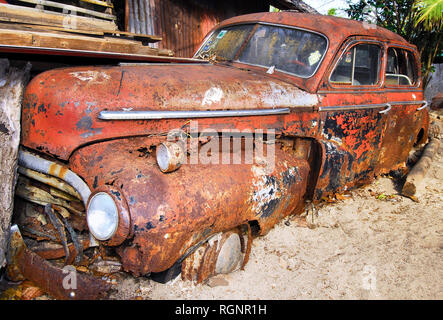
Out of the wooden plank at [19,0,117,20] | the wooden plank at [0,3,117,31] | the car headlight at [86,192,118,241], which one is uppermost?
the wooden plank at [19,0,117,20]

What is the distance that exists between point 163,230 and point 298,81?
1.76m

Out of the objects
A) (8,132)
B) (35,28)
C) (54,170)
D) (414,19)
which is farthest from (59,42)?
(414,19)

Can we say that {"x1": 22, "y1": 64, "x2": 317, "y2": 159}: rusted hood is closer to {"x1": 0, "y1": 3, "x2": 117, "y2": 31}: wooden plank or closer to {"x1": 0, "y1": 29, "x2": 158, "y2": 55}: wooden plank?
{"x1": 0, "y1": 29, "x2": 158, "y2": 55}: wooden plank

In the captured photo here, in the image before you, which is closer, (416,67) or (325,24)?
(325,24)

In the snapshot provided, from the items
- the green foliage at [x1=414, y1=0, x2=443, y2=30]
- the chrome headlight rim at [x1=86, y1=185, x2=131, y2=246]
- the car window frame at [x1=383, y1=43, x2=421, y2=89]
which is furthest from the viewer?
the green foliage at [x1=414, y1=0, x2=443, y2=30]

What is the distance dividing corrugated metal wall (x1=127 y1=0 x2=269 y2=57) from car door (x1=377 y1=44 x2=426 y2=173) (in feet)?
12.0

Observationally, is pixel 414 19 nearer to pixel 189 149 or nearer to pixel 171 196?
pixel 189 149

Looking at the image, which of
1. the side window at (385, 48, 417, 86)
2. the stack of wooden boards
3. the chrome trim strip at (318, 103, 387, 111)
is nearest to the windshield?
the chrome trim strip at (318, 103, 387, 111)

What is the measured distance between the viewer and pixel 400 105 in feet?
11.5

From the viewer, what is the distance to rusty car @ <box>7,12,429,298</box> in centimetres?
177

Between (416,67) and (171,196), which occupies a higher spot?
(416,67)

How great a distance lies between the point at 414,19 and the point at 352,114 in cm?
Answer: 728

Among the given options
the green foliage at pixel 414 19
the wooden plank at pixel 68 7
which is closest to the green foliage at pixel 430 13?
the green foliage at pixel 414 19

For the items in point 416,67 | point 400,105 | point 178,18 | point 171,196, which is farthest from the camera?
point 178,18
